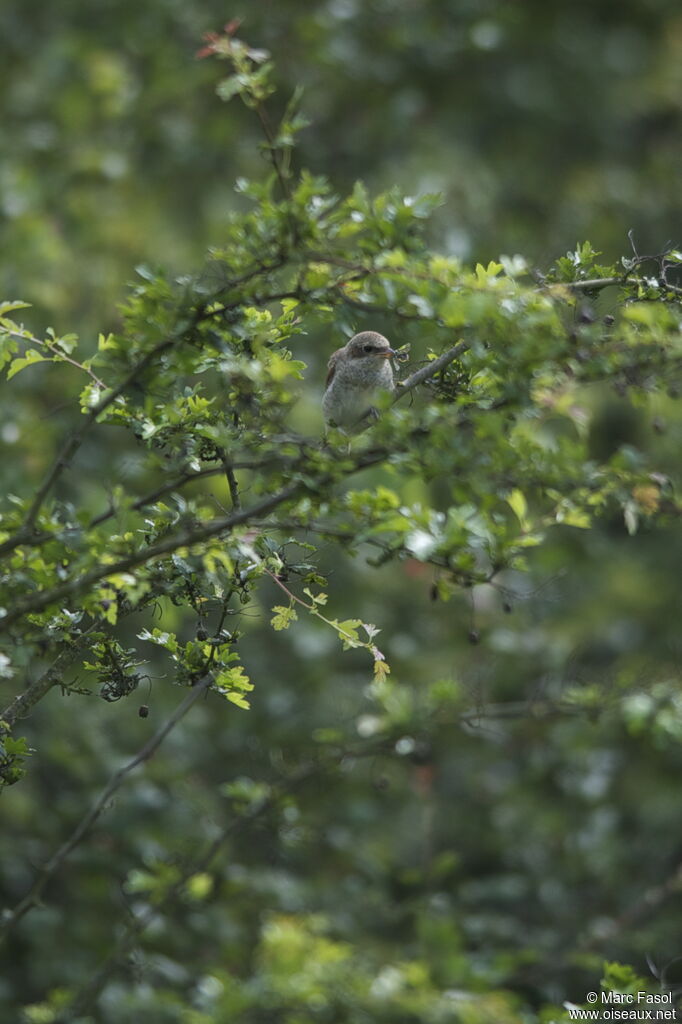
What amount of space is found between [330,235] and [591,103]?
20.2 feet

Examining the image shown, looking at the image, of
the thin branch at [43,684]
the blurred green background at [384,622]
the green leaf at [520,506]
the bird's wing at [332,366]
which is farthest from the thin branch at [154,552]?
the bird's wing at [332,366]

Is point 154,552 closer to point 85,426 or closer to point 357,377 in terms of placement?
point 85,426

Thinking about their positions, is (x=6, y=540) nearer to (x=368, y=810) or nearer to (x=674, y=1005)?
(x=674, y=1005)

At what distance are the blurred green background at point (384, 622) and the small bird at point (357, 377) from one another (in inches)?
38.6

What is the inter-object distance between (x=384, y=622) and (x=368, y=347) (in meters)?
2.49

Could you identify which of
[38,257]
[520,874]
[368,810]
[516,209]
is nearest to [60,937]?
[368,810]

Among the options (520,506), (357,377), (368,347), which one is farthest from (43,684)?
(368,347)

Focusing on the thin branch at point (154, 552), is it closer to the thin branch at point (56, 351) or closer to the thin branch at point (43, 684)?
the thin branch at point (43, 684)

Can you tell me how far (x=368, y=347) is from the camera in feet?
13.0

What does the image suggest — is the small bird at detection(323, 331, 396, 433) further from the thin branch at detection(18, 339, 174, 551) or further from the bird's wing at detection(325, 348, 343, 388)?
the thin branch at detection(18, 339, 174, 551)

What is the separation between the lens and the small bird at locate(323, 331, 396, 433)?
3.82 metres

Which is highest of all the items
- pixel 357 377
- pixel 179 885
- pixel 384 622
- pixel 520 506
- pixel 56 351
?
pixel 384 622

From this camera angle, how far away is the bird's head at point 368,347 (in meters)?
3.92

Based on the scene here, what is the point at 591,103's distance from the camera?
7.42 m
